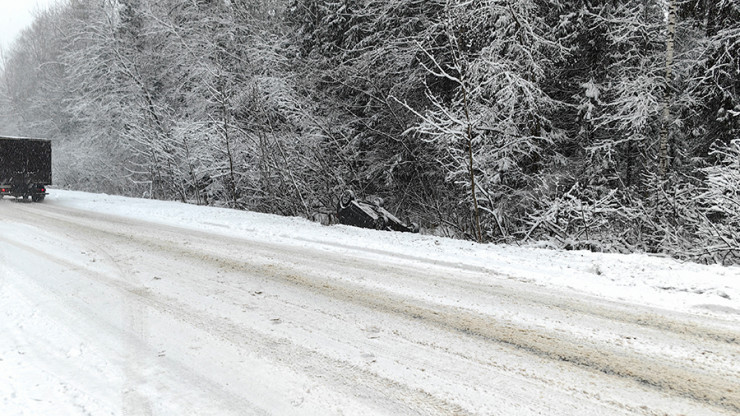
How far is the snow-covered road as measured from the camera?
2764mm

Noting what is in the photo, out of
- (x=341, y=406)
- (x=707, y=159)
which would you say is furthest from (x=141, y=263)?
(x=707, y=159)

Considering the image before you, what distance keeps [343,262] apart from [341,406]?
4.17m

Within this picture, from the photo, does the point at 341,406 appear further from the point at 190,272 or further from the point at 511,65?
the point at 511,65

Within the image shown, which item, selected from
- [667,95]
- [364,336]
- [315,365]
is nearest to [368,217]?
[364,336]

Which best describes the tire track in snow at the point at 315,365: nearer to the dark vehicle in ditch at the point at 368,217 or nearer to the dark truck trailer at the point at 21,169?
the dark vehicle in ditch at the point at 368,217

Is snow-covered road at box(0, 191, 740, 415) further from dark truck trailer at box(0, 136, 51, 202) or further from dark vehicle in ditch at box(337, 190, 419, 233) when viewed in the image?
dark truck trailer at box(0, 136, 51, 202)

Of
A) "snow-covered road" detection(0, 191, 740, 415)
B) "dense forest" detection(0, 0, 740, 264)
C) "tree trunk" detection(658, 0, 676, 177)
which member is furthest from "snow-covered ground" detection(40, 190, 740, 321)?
"tree trunk" detection(658, 0, 676, 177)

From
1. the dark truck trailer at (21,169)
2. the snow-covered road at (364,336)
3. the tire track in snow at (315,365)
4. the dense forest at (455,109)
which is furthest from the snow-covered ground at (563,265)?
the dark truck trailer at (21,169)

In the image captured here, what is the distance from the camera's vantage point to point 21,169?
18703 millimetres

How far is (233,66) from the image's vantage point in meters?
17.6

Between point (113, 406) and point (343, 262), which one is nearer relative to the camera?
point (113, 406)

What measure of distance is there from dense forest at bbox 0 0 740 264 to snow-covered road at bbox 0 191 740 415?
4.03m

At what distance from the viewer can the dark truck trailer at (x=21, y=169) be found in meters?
18.4

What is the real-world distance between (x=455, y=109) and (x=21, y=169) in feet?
61.9
